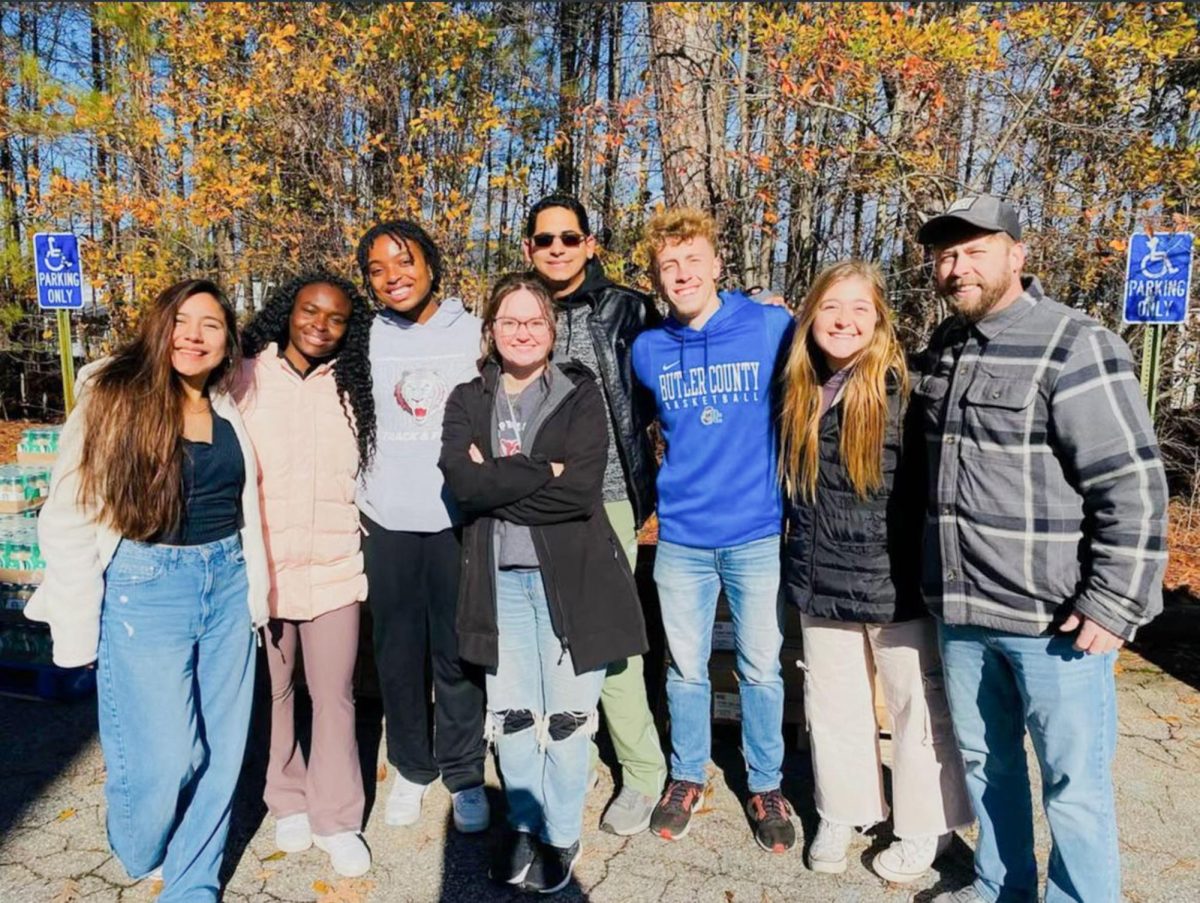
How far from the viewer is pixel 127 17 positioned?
7.16 metres

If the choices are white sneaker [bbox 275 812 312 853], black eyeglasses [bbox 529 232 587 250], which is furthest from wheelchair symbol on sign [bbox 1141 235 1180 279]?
white sneaker [bbox 275 812 312 853]

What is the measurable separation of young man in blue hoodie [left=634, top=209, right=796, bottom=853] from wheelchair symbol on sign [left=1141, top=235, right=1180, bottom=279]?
356cm

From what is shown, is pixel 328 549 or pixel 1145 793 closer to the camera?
pixel 328 549

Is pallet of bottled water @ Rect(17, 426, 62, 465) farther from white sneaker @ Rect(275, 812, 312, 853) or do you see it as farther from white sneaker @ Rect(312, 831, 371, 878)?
white sneaker @ Rect(312, 831, 371, 878)

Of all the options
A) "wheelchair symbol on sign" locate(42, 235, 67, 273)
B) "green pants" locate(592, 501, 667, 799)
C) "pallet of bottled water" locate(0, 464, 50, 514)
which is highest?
"wheelchair symbol on sign" locate(42, 235, 67, 273)

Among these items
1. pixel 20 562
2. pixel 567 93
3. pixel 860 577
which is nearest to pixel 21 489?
pixel 20 562

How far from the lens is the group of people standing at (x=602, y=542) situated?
2.24m

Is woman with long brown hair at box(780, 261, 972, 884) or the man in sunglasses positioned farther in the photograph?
the man in sunglasses

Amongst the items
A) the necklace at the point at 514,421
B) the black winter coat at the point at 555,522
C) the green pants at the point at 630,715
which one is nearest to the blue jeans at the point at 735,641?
the green pants at the point at 630,715

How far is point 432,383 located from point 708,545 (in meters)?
1.15

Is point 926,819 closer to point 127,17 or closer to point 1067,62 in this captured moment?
point 1067,62

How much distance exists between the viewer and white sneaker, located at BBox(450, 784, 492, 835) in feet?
10.2

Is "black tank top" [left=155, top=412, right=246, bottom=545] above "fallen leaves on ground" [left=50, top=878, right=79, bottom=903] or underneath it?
above

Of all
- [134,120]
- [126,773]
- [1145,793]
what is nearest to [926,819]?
[1145,793]
